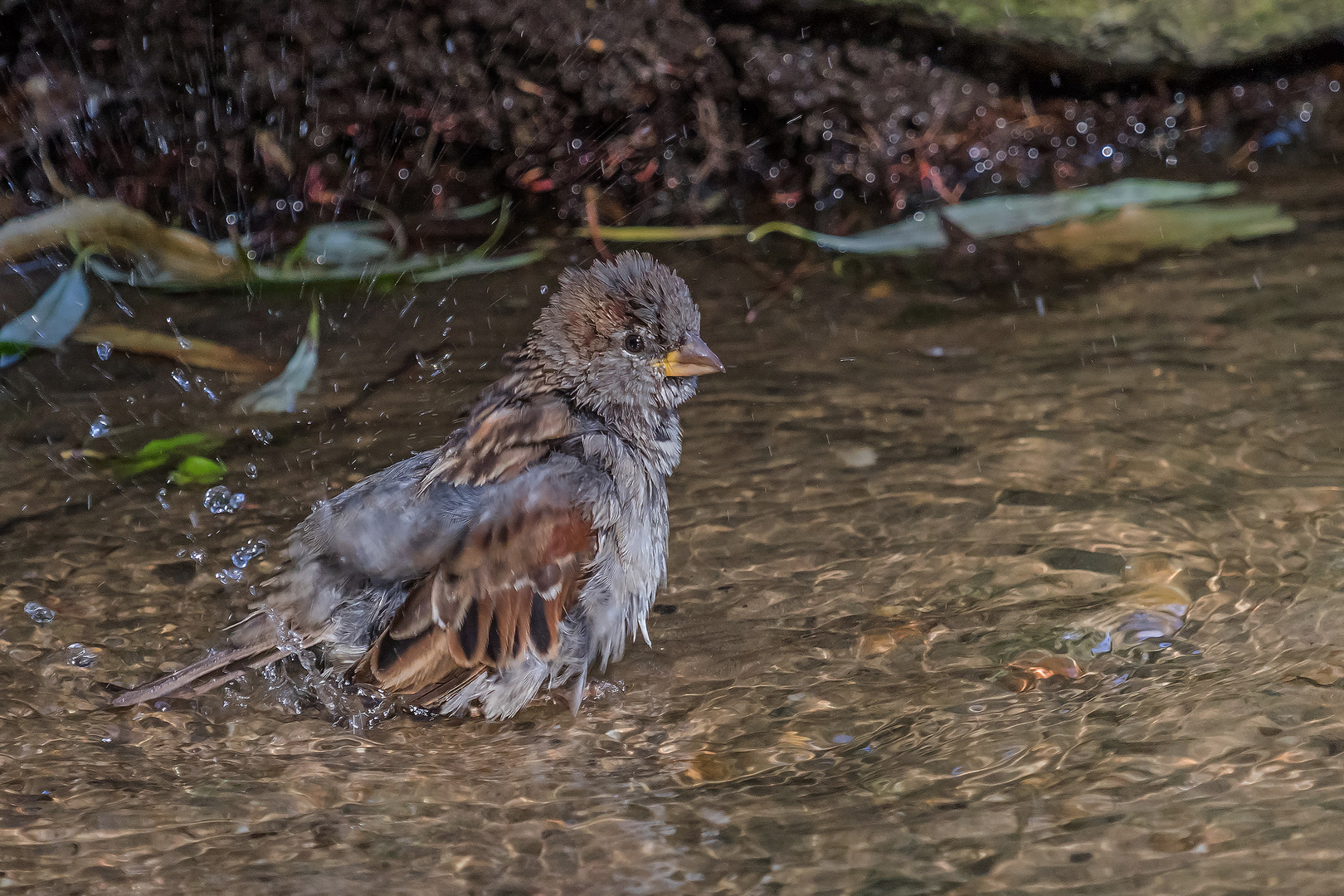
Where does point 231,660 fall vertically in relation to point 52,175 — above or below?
below

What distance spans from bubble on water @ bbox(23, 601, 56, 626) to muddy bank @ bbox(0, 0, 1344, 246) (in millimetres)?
1991

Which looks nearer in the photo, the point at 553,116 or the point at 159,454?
the point at 159,454

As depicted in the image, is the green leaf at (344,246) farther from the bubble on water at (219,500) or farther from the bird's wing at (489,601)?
the bird's wing at (489,601)

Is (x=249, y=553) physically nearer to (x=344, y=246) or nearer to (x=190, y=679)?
(x=190, y=679)

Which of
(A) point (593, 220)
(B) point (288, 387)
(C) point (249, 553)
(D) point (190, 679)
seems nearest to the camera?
(D) point (190, 679)

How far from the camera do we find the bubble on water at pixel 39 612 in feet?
9.49

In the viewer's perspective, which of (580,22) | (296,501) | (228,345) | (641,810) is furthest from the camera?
(580,22)

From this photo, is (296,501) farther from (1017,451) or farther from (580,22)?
(580,22)

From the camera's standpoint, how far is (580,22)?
481 centimetres

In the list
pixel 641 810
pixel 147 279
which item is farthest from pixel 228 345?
pixel 641 810

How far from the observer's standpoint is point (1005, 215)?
4.70 meters

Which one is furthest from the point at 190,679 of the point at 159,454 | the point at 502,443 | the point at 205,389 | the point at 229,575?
the point at 205,389

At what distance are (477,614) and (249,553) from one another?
82 centimetres

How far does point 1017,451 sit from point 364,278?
220cm
